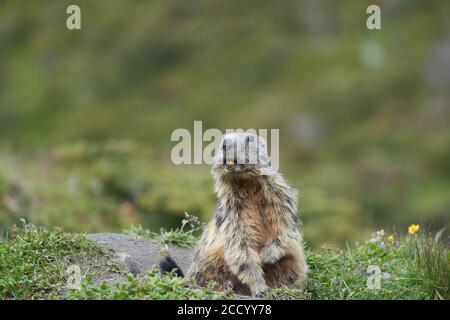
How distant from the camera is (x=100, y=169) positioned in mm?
18672

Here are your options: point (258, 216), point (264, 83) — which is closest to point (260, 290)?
point (258, 216)

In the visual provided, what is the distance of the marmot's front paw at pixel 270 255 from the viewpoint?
9.70 meters

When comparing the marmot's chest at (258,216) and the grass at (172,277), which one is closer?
the grass at (172,277)

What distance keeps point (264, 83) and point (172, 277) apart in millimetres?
30571

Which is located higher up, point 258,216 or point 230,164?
point 230,164

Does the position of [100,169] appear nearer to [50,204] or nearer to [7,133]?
[50,204]

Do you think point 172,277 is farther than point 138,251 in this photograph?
No

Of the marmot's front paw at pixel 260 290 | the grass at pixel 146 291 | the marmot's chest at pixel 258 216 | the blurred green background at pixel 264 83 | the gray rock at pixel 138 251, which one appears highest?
the blurred green background at pixel 264 83

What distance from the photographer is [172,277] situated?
9.47m

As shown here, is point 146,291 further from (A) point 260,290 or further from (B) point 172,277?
(A) point 260,290

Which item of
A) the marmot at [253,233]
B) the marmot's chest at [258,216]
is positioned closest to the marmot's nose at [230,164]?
the marmot at [253,233]

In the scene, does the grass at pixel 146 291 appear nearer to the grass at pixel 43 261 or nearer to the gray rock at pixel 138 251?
the grass at pixel 43 261

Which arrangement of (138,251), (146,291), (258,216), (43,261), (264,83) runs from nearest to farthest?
(146,291) → (43,261) → (258,216) → (138,251) → (264,83)

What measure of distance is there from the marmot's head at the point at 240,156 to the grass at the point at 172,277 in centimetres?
125
